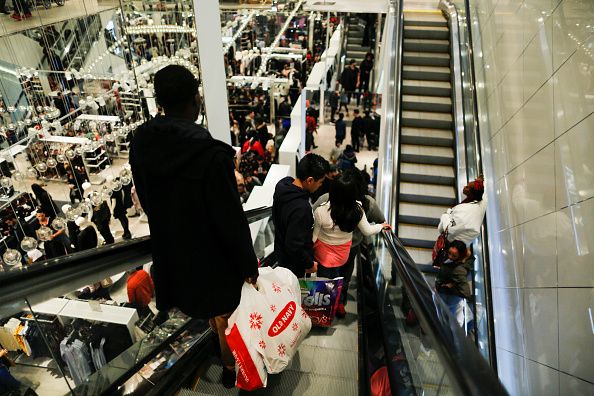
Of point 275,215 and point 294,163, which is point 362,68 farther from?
point 275,215

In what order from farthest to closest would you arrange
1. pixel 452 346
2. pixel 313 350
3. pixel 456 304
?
pixel 456 304 → pixel 313 350 → pixel 452 346

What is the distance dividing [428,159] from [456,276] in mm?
2897

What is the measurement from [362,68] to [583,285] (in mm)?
12857

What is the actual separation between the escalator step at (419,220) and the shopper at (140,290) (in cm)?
453

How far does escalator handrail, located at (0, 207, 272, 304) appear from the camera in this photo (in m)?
1.35

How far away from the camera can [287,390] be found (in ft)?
7.23

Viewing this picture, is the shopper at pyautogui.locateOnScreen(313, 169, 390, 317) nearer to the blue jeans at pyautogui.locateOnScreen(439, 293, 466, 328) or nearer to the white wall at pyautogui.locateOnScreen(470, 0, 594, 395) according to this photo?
the white wall at pyautogui.locateOnScreen(470, 0, 594, 395)

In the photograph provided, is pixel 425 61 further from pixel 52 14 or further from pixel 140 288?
pixel 140 288

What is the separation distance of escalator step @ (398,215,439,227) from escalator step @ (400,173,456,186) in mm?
713

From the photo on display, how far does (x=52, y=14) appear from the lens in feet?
21.5

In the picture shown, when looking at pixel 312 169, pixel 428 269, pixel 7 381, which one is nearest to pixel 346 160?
pixel 428 269

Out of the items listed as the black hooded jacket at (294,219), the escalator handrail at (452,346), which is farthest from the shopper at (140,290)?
the escalator handrail at (452,346)

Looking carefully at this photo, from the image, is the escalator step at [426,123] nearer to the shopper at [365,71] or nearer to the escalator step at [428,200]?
the escalator step at [428,200]

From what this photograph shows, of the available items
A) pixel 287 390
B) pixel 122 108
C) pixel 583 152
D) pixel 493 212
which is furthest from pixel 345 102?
pixel 287 390
